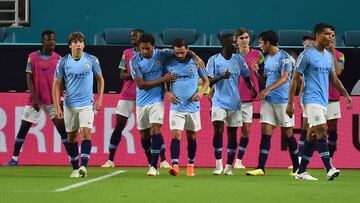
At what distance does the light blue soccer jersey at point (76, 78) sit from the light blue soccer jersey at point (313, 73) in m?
2.90

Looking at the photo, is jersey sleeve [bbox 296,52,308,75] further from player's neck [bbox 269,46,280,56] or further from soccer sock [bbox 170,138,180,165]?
soccer sock [bbox 170,138,180,165]

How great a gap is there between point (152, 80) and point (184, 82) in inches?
17.2

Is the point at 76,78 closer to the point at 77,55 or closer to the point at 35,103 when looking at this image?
the point at 77,55

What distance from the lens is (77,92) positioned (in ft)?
45.2

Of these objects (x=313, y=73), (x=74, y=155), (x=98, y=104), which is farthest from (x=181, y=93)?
(x=313, y=73)

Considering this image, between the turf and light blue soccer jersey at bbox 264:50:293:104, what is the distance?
1.08 m

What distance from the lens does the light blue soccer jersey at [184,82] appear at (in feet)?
45.9

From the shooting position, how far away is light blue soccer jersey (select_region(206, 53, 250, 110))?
14.5 meters

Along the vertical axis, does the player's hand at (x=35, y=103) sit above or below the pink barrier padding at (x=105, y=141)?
above

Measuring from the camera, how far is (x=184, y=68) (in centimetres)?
1401

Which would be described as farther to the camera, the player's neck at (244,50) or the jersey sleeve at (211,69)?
the player's neck at (244,50)

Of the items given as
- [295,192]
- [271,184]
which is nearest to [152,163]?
[271,184]

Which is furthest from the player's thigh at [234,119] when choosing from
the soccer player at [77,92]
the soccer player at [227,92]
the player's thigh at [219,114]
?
the soccer player at [77,92]

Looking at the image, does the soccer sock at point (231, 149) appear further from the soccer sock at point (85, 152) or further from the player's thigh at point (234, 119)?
the soccer sock at point (85, 152)
